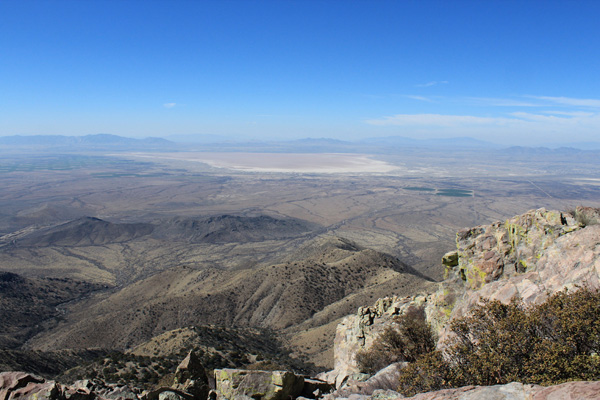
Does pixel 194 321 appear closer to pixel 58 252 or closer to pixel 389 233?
pixel 58 252

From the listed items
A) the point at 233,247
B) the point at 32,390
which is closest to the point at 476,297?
the point at 32,390

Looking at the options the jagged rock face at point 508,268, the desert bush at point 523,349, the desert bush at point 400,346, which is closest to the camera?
the desert bush at point 523,349

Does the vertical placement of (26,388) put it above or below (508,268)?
below

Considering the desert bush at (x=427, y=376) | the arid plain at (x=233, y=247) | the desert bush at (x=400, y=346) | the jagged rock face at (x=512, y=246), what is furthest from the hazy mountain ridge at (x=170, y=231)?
the desert bush at (x=427, y=376)

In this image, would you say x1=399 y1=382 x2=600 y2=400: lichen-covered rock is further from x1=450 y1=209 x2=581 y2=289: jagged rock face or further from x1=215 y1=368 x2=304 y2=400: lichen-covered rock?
x1=450 y1=209 x2=581 y2=289: jagged rock face

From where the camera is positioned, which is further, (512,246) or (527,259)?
(512,246)

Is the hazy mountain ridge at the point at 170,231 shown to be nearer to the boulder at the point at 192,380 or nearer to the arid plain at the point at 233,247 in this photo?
the arid plain at the point at 233,247

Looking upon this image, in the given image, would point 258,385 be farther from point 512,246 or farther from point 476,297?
point 512,246

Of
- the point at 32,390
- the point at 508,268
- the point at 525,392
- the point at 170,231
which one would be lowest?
the point at 170,231
